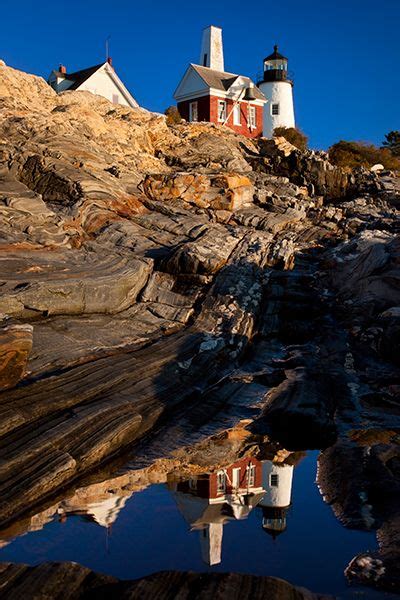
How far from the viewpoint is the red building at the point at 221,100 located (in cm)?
6475

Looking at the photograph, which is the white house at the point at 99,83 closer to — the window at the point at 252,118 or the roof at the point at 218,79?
the roof at the point at 218,79

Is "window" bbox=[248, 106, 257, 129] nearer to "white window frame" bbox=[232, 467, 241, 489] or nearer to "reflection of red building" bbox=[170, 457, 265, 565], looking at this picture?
"reflection of red building" bbox=[170, 457, 265, 565]

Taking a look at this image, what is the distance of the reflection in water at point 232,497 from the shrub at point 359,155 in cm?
5049

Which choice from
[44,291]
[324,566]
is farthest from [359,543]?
[44,291]

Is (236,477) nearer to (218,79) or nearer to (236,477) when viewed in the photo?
(236,477)

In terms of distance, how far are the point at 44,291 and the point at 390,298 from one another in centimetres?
1354

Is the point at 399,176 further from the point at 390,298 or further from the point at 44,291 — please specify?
the point at 44,291

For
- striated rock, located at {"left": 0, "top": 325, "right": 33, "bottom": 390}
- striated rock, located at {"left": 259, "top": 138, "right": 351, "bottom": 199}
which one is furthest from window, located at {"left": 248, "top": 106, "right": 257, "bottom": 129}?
striated rock, located at {"left": 0, "top": 325, "right": 33, "bottom": 390}

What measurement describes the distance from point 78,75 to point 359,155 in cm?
3202

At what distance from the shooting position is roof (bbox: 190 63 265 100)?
214 ft

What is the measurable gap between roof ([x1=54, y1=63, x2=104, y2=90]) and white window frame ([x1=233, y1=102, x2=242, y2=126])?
15007 millimetres

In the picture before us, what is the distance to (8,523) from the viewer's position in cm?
991

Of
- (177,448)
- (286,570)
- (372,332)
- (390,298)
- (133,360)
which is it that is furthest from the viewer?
(390,298)

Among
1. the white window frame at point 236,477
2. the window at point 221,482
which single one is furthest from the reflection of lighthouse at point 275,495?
the window at point 221,482
